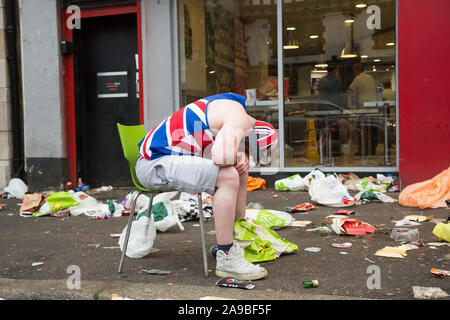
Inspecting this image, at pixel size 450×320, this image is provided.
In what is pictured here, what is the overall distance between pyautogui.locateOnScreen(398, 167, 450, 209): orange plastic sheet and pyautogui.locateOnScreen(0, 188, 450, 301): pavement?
26cm

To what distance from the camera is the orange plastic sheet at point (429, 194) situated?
5742 mm

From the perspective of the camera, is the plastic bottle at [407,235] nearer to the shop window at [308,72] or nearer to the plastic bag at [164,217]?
the plastic bag at [164,217]

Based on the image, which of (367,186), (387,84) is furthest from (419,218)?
(387,84)

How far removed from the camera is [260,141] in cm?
356

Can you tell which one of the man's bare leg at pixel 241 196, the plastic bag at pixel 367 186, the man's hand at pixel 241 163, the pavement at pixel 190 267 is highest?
the man's hand at pixel 241 163

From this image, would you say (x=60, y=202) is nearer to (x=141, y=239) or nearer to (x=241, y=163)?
(x=141, y=239)

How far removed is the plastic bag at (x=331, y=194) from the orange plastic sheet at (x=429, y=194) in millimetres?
615

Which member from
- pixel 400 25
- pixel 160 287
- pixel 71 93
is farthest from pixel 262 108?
pixel 160 287

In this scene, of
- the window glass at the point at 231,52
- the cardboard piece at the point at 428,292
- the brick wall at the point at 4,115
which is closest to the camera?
the cardboard piece at the point at 428,292

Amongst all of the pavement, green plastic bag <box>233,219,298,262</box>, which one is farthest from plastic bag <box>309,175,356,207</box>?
green plastic bag <box>233,219,298,262</box>

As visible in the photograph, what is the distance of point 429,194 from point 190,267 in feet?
11.2

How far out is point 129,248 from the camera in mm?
3971

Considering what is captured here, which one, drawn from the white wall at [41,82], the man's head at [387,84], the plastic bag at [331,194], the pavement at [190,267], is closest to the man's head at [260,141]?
the pavement at [190,267]
